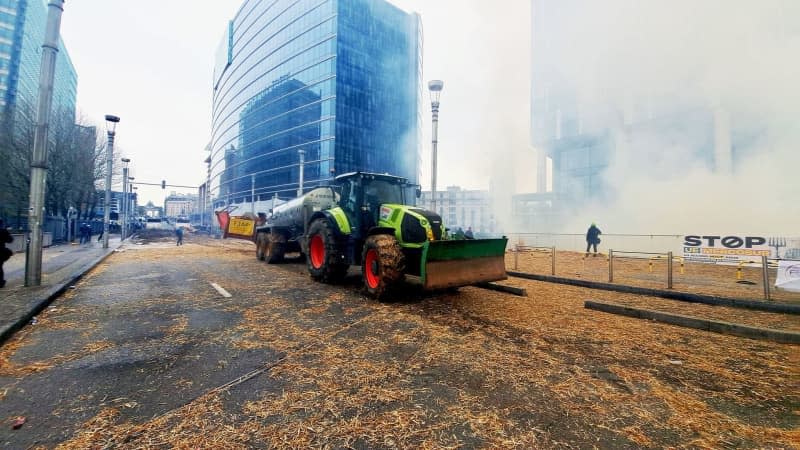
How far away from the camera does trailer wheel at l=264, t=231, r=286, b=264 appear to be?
1227 centimetres

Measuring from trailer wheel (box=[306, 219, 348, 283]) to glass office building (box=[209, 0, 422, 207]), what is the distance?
122 ft

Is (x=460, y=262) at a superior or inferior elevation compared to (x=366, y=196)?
inferior

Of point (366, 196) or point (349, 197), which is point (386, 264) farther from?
point (349, 197)

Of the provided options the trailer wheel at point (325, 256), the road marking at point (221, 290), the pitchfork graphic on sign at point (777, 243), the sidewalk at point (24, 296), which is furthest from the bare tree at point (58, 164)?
the pitchfork graphic on sign at point (777, 243)

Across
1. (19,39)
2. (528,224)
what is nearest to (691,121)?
(528,224)

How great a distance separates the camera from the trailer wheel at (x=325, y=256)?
7872 mm

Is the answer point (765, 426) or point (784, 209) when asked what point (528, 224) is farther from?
point (765, 426)

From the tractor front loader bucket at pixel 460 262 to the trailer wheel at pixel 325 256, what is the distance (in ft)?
9.35

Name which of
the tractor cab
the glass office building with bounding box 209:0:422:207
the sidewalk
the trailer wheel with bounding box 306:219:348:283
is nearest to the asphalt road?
the sidewalk

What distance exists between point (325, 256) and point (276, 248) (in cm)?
519

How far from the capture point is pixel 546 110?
27234mm

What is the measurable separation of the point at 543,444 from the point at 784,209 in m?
25.3

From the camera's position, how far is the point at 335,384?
9.54 ft

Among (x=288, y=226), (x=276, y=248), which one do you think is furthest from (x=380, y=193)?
(x=276, y=248)
